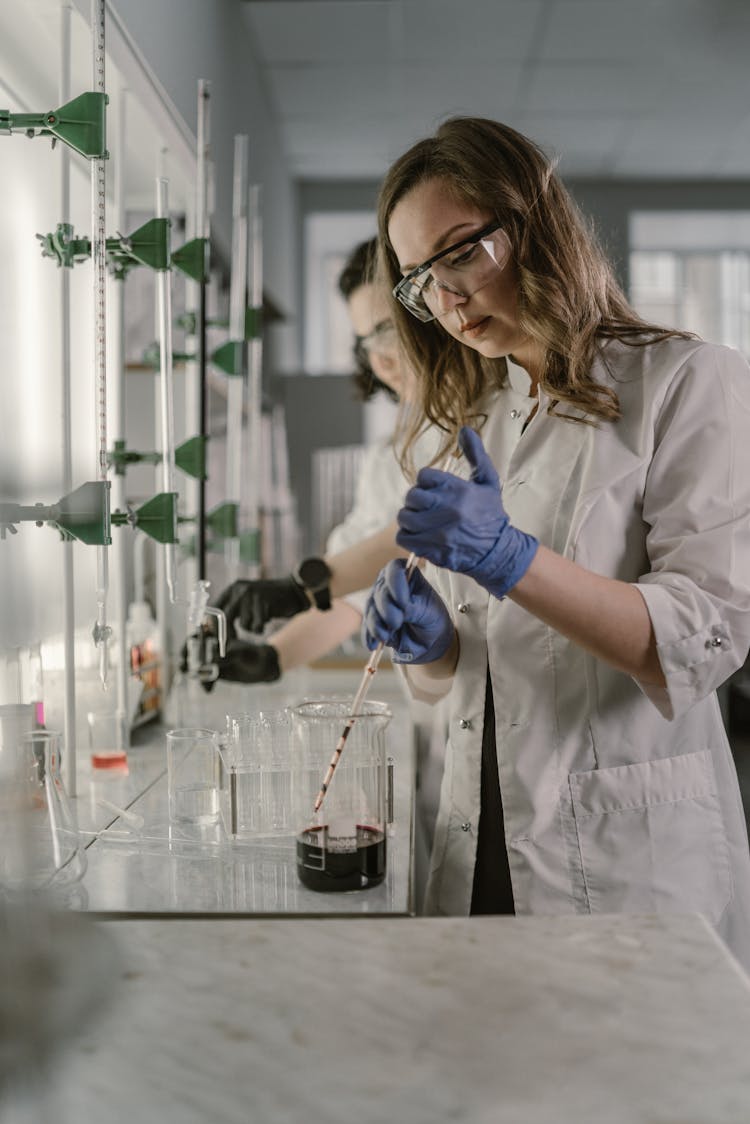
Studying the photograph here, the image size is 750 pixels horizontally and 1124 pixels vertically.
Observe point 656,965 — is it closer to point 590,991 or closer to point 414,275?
point 590,991

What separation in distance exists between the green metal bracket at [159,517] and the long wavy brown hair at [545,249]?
66 cm

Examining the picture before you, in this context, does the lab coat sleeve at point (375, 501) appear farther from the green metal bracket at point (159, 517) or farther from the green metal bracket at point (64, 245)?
the green metal bracket at point (64, 245)

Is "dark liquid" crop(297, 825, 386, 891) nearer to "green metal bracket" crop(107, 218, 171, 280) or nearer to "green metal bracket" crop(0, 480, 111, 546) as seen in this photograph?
"green metal bracket" crop(0, 480, 111, 546)

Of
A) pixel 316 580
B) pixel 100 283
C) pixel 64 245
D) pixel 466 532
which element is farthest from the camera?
pixel 316 580

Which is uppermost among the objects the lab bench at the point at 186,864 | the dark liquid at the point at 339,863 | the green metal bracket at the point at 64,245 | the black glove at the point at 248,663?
the green metal bracket at the point at 64,245

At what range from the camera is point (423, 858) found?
211cm

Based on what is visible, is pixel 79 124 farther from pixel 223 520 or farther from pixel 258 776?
pixel 223 520

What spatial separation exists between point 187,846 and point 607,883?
592 mm

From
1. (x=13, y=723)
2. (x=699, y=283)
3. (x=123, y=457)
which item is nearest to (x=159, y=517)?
(x=123, y=457)

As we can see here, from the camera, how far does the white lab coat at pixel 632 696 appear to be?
1.38 m

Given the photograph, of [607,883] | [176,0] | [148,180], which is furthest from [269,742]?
[176,0]

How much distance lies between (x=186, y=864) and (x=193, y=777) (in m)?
0.18

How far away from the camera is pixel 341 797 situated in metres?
1.33

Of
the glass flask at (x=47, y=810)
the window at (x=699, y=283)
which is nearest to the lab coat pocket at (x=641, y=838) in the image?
the glass flask at (x=47, y=810)
